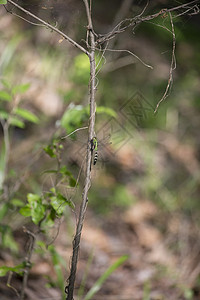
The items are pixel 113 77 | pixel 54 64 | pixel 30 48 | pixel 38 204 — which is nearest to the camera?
pixel 38 204

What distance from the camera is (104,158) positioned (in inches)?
49.7

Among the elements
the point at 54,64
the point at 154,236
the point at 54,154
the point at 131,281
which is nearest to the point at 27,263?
the point at 54,154

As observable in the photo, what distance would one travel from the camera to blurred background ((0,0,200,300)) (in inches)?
56.5

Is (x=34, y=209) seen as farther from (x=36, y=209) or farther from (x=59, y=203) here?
(x=59, y=203)

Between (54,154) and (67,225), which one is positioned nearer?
(54,154)

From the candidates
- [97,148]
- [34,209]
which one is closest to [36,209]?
[34,209]

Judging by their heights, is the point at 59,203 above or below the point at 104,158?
below

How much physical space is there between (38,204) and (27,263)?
0.20 metres

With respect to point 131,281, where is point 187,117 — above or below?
above

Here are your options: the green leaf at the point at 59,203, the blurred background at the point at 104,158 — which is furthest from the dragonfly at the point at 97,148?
the green leaf at the point at 59,203

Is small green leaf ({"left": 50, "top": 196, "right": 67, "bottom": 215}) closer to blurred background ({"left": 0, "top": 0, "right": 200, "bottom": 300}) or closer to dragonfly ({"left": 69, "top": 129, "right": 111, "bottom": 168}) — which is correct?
blurred background ({"left": 0, "top": 0, "right": 200, "bottom": 300})

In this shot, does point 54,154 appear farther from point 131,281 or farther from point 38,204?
point 131,281

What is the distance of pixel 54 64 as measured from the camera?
9.52 ft

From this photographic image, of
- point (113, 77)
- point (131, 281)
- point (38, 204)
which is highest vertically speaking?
point (113, 77)
